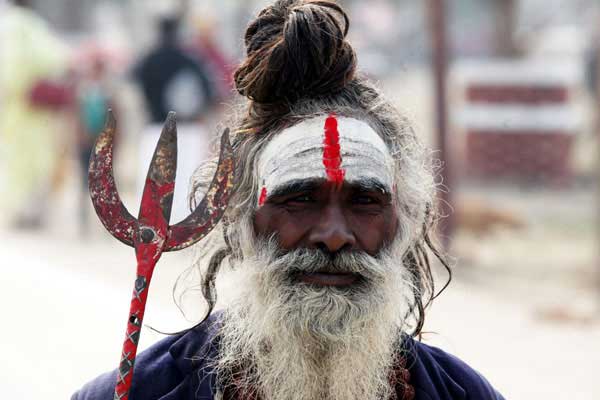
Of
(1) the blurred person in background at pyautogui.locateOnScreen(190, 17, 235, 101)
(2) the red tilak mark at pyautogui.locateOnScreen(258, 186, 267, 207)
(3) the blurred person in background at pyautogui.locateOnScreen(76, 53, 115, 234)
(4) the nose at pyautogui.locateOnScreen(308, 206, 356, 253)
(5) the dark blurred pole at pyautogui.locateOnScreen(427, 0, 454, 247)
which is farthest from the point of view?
(3) the blurred person in background at pyautogui.locateOnScreen(76, 53, 115, 234)

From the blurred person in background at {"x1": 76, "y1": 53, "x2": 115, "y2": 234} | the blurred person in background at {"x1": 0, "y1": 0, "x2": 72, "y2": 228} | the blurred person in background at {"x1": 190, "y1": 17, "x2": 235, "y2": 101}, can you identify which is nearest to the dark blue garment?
Answer: the blurred person in background at {"x1": 190, "y1": 17, "x2": 235, "y2": 101}

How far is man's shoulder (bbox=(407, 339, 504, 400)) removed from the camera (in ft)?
9.63

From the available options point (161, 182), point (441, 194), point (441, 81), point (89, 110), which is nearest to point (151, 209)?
point (161, 182)

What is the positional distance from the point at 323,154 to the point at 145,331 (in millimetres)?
4119

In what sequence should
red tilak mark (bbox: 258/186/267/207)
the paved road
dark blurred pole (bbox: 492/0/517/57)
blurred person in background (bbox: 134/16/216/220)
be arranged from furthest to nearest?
dark blurred pole (bbox: 492/0/517/57), blurred person in background (bbox: 134/16/216/220), the paved road, red tilak mark (bbox: 258/186/267/207)

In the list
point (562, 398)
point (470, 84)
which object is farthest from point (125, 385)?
point (470, 84)

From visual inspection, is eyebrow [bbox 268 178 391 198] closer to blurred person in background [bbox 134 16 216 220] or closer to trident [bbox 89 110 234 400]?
trident [bbox 89 110 234 400]

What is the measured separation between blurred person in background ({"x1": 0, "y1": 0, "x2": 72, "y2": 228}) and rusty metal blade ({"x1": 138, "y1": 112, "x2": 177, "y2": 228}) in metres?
9.45

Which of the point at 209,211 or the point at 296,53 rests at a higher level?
the point at 296,53

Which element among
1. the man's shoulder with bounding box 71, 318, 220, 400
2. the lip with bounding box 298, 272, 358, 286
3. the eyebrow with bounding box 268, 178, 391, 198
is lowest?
the man's shoulder with bounding box 71, 318, 220, 400

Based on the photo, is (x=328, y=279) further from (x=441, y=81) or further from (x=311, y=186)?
(x=441, y=81)

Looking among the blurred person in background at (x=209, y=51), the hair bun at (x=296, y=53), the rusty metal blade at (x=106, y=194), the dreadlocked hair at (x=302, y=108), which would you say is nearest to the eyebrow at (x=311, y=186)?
the dreadlocked hair at (x=302, y=108)

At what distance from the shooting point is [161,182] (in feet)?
8.56

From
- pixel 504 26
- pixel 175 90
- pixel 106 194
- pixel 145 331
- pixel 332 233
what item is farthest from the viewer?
pixel 504 26
